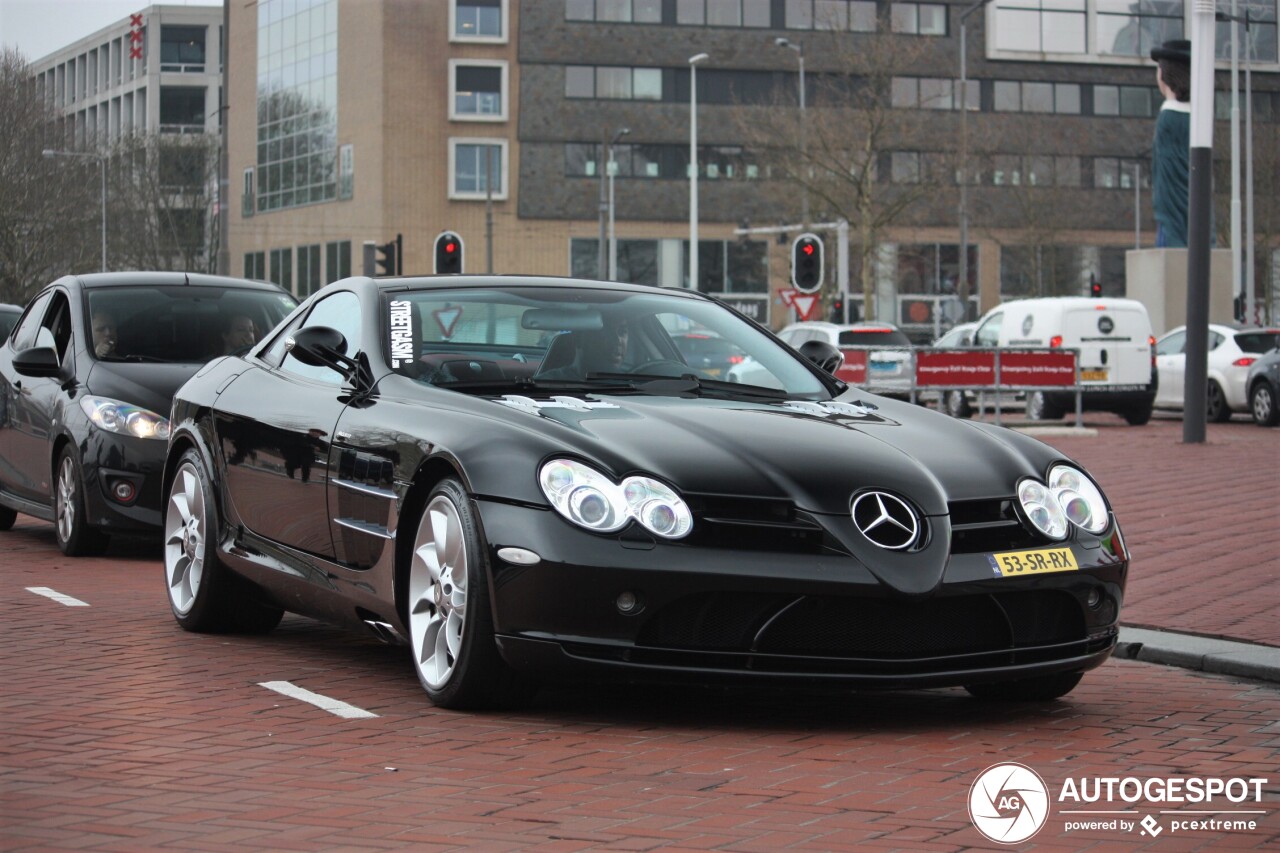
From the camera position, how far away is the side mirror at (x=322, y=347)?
6895mm

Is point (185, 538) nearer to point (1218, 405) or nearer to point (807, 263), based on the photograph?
point (807, 263)

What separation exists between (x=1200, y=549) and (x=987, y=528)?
553 cm

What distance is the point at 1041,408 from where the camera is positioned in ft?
89.6

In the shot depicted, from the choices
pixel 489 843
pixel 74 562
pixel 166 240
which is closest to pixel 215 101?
pixel 166 240

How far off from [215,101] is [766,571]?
341 feet

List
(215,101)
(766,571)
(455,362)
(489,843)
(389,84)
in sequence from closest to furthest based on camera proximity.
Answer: (489,843) < (766,571) < (455,362) < (389,84) < (215,101)

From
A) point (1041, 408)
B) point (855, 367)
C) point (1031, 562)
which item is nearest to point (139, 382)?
point (1031, 562)

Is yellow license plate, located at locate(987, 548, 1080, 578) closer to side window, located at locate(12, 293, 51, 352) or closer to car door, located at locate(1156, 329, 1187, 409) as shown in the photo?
side window, located at locate(12, 293, 51, 352)

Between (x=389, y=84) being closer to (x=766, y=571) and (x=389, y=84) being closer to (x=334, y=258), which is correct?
(x=334, y=258)

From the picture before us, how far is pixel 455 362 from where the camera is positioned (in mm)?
6797

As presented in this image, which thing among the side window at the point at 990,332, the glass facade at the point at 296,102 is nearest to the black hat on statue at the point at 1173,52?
the side window at the point at 990,332

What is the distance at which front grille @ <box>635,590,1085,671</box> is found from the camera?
219 inches

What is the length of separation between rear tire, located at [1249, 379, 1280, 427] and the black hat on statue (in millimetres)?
17075

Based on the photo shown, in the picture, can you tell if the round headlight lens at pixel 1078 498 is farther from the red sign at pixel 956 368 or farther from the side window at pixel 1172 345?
the side window at pixel 1172 345
